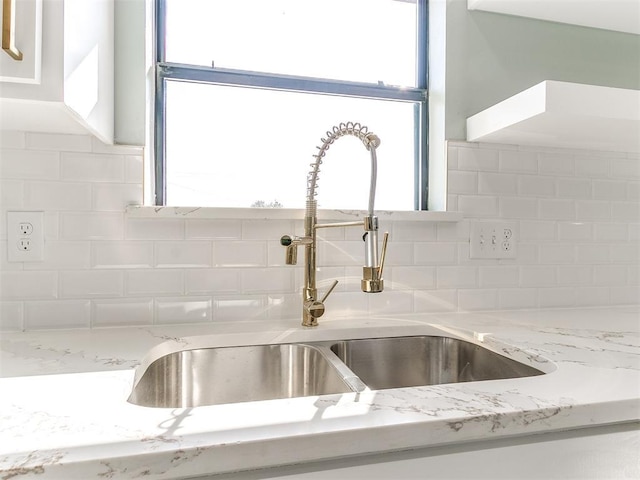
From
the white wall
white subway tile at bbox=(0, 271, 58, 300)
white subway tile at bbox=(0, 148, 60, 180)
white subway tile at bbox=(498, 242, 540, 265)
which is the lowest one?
white subway tile at bbox=(0, 271, 58, 300)

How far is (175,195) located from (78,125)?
0.35 meters

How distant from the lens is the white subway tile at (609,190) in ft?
4.96

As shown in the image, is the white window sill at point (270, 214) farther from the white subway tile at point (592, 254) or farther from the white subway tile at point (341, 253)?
the white subway tile at point (592, 254)

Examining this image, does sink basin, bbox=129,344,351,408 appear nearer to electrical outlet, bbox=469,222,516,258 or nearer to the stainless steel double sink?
the stainless steel double sink

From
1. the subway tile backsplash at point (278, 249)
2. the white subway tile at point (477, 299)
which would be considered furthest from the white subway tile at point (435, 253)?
the white subway tile at point (477, 299)

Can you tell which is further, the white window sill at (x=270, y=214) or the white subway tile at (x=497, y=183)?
the white subway tile at (x=497, y=183)

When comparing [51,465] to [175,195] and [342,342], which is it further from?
[175,195]

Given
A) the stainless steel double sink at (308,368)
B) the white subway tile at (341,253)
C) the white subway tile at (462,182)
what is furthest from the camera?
the white subway tile at (462,182)

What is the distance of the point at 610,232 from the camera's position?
5.02 ft

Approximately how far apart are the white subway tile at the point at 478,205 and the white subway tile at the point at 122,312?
96 cm

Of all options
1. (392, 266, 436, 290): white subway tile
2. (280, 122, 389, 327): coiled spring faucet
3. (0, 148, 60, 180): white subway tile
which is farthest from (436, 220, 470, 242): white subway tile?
(0, 148, 60, 180): white subway tile

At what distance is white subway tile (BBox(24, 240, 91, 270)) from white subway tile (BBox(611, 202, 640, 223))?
1681 mm

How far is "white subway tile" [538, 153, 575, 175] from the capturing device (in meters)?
1.45

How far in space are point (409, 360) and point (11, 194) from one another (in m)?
1.08
